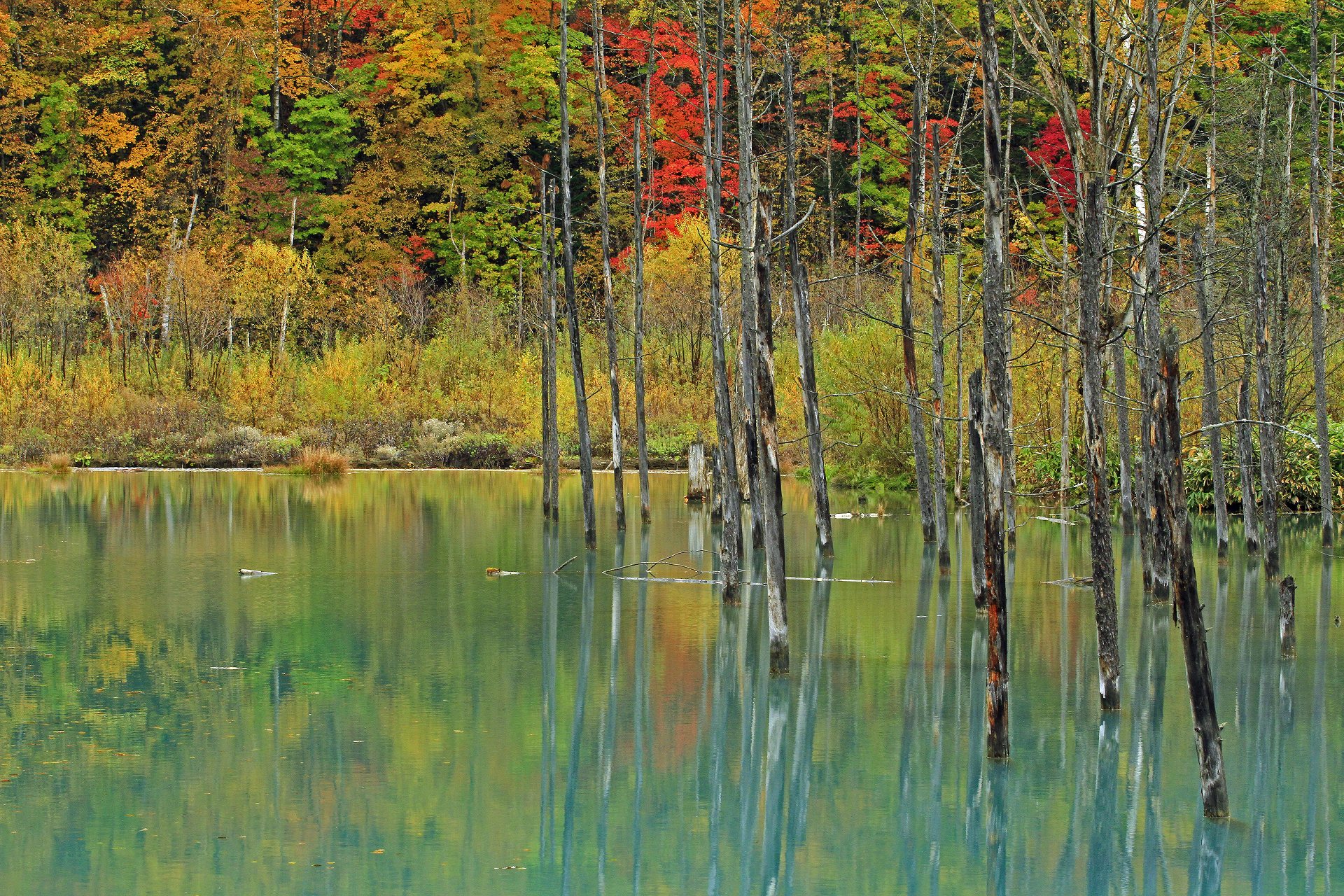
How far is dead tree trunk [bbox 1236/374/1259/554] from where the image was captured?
14.9 m

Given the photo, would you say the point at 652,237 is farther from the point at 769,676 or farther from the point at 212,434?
the point at 769,676

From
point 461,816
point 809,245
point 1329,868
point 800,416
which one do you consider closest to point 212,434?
point 800,416

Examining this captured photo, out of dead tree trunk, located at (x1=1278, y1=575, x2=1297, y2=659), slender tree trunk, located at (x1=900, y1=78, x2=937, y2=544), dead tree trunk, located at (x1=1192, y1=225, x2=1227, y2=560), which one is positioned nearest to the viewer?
dead tree trunk, located at (x1=1278, y1=575, x2=1297, y2=659)

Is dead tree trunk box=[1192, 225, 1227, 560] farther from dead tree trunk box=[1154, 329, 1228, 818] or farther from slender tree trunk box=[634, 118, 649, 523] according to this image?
slender tree trunk box=[634, 118, 649, 523]

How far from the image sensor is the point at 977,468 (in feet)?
35.9

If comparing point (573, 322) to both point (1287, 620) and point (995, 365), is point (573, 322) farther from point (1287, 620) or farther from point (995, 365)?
point (995, 365)

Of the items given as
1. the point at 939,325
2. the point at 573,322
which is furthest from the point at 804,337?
the point at 573,322

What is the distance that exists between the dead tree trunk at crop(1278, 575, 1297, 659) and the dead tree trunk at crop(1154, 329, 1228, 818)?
379cm

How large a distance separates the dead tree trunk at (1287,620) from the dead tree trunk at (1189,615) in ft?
12.4

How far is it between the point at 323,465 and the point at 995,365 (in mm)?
25909

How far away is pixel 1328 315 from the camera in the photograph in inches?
999

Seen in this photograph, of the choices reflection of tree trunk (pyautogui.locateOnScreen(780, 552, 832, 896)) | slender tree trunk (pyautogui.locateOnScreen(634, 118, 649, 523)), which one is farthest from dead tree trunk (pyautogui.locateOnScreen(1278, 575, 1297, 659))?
Result: slender tree trunk (pyautogui.locateOnScreen(634, 118, 649, 523))

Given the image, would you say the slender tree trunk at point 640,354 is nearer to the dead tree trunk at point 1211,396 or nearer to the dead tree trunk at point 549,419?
the dead tree trunk at point 549,419

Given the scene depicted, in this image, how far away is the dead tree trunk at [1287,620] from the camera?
1039 centimetres
